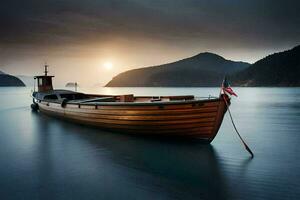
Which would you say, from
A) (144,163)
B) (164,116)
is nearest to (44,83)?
(164,116)

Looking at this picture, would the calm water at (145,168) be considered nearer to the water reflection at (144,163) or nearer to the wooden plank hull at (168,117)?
the water reflection at (144,163)

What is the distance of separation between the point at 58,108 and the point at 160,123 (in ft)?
46.4

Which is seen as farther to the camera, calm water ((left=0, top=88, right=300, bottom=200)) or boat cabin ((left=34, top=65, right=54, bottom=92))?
boat cabin ((left=34, top=65, right=54, bottom=92))

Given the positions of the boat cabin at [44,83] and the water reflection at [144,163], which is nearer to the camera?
the water reflection at [144,163]

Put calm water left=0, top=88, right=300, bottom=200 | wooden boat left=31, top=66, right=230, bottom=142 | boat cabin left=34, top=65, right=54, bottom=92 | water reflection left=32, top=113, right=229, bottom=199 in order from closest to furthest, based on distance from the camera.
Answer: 1. calm water left=0, top=88, right=300, bottom=200
2. water reflection left=32, top=113, right=229, bottom=199
3. wooden boat left=31, top=66, right=230, bottom=142
4. boat cabin left=34, top=65, right=54, bottom=92

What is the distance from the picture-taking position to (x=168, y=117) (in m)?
16.0

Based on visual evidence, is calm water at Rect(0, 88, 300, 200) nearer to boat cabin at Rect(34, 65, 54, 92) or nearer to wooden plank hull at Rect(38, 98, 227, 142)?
wooden plank hull at Rect(38, 98, 227, 142)

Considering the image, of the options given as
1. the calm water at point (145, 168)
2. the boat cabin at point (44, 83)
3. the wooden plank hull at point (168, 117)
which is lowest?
the calm water at point (145, 168)

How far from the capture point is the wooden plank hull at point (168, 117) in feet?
50.4

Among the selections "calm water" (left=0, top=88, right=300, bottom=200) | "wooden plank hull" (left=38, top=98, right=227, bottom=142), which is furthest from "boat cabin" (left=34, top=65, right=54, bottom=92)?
"wooden plank hull" (left=38, top=98, right=227, bottom=142)

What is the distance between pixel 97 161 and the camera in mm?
13828

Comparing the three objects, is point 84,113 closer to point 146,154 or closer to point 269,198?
point 146,154

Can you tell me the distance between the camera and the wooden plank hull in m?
15.4

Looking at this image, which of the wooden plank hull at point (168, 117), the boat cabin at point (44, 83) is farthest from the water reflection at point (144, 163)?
the boat cabin at point (44, 83)
